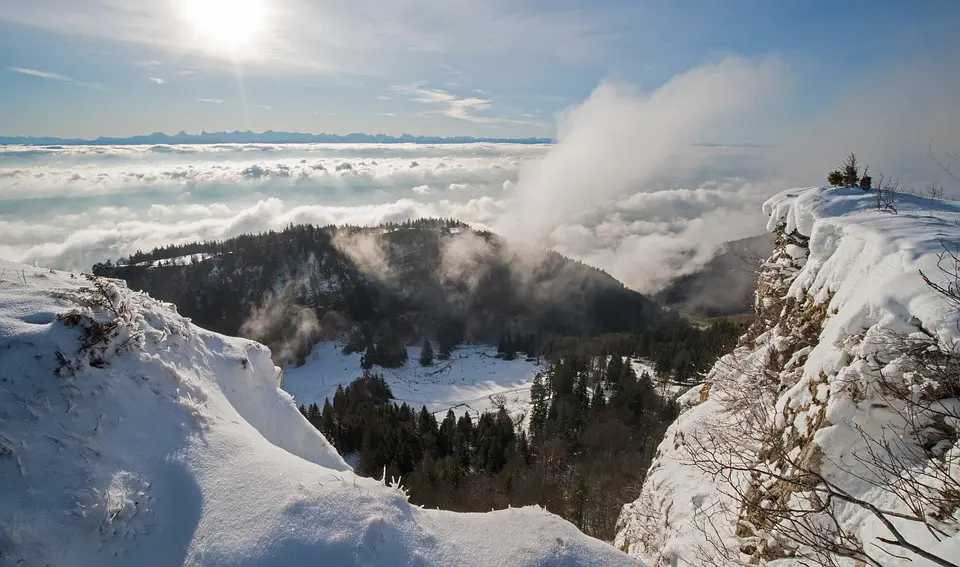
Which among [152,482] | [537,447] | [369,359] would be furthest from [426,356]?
[152,482]

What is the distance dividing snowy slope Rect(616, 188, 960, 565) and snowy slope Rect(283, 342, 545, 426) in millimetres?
111477

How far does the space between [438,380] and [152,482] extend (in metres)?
165

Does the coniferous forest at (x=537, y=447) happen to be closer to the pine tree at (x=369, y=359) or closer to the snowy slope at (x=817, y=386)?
the snowy slope at (x=817, y=386)

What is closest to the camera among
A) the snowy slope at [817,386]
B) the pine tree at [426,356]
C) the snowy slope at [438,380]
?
the snowy slope at [817,386]

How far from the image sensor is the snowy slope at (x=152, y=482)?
8539 mm

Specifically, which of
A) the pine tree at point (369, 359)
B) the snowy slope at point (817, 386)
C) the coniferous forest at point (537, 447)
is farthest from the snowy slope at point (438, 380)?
the snowy slope at point (817, 386)

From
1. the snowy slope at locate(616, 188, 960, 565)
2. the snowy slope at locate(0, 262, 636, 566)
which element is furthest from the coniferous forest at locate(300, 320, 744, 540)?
the snowy slope at locate(0, 262, 636, 566)

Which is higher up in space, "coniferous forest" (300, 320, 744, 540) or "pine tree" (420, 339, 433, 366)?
"coniferous forest" (300, 320, 744, 540)

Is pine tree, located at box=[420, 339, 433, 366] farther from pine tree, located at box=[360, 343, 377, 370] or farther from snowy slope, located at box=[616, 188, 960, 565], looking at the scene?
snowy slope, located at box=[616, 188, 960, 565]

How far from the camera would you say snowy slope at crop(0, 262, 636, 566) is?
8.54m

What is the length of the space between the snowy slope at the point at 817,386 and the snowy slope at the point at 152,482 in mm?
4528

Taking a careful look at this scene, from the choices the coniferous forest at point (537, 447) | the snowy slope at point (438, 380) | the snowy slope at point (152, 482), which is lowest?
the snowy slope at point (438, 380)

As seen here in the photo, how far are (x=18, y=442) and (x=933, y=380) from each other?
706 inches

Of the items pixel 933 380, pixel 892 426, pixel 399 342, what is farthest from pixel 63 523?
pixel 399 342
